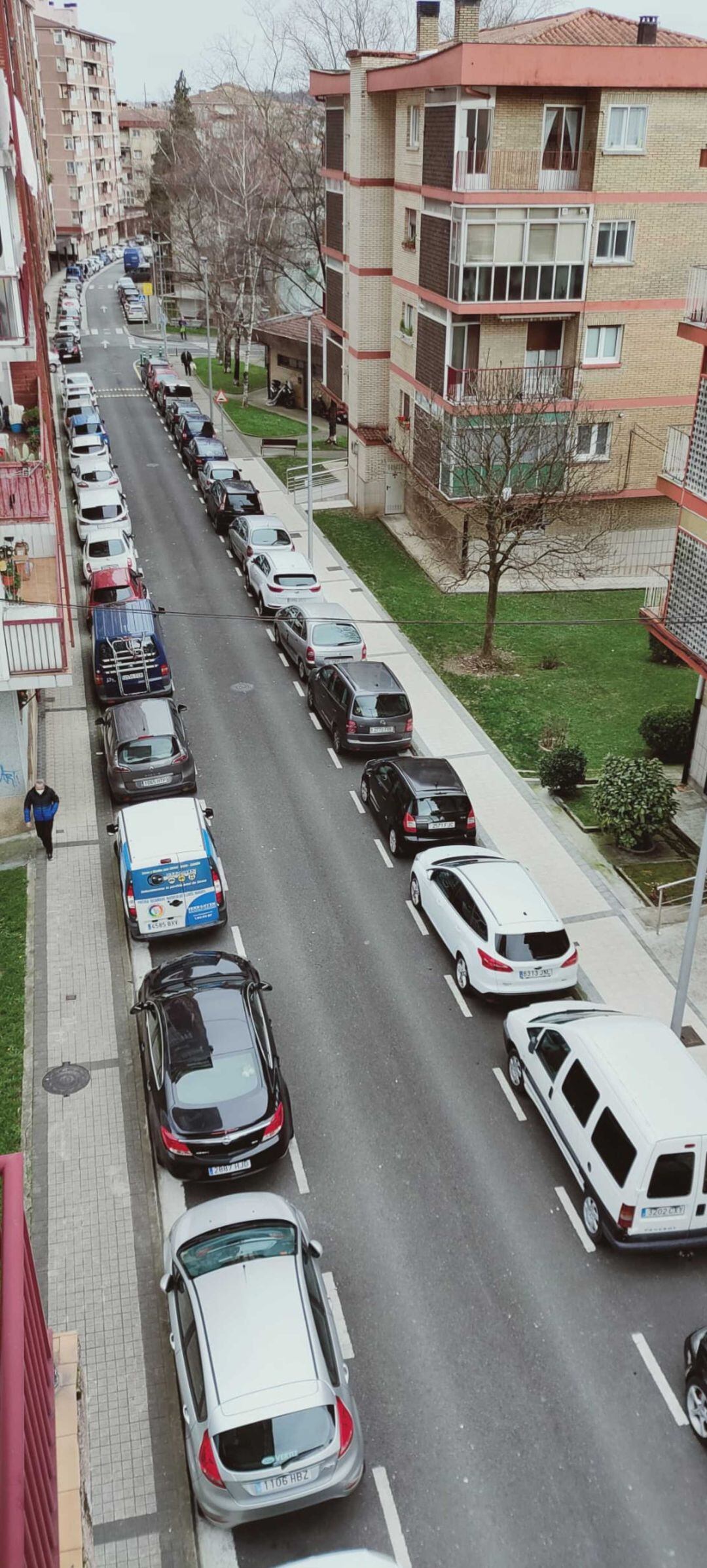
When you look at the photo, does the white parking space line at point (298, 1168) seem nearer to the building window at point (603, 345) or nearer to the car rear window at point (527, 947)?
the car rear window at point (527, 947)

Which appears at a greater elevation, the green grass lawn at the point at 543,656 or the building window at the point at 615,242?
the building window at the point at 615,242

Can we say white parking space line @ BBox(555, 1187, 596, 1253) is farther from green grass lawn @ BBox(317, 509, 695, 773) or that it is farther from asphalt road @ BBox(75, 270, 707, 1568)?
green grass lawn @ BBox(317, 509, 695, 773)

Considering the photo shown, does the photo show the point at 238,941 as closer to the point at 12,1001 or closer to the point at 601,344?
the point at 12,1001

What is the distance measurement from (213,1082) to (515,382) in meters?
23.2

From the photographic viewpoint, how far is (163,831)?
17.6 meters

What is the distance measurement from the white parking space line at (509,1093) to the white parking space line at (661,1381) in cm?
322

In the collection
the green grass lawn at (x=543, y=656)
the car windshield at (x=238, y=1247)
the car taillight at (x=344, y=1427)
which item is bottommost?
the green grass lawn at (x=543, y=656)

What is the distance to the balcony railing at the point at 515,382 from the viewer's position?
99.6ft

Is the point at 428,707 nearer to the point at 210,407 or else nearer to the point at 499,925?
the point at 499,925

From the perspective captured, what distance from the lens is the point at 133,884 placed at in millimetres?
16875

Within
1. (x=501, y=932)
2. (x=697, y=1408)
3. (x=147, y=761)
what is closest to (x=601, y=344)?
(x=147, y=761)

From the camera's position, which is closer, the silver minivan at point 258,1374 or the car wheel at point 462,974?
the silver minivan at point 258,1374

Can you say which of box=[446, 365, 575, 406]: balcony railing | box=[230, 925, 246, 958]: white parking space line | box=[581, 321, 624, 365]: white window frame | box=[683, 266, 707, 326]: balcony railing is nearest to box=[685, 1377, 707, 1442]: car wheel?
box=[230, 925, 246, 958]: white parking space line

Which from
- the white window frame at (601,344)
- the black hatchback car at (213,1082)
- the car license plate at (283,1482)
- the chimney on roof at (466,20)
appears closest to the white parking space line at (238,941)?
the black hatchback car at (213,1082)
